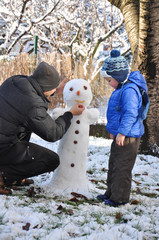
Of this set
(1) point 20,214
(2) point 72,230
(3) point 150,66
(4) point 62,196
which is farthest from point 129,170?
(3) point 150,66

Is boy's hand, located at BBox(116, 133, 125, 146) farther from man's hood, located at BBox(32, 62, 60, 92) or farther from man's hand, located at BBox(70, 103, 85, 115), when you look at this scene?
man's hood, located at BBox(32, 62, 60, 92)

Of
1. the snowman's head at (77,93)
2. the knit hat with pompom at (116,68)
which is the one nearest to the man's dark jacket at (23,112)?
the snowman's head at (77,93)

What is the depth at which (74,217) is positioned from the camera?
2.32 m

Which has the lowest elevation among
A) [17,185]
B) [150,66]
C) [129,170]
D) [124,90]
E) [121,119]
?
[17,185]

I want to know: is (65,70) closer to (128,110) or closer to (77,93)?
(77,93)

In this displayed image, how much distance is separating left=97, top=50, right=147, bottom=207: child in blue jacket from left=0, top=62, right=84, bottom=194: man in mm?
505

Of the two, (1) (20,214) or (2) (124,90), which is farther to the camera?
(2) (124,90)

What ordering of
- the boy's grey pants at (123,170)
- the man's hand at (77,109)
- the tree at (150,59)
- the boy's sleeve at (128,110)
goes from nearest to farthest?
the boy's sleeve at (128,110)
the boy's grey pants at (123,170)
the man's hand at (77,109)
the tree at (150,59)

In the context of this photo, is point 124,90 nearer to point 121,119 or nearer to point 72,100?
point 121,119

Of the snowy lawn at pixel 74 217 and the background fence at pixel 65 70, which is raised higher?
the background fence at pixel 65 70

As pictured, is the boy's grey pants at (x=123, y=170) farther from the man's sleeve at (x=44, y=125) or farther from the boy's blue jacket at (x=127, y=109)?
the man's sleeve at (x=44, y=125)

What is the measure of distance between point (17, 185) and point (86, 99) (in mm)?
1255

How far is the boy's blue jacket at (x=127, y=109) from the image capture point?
8.74ft

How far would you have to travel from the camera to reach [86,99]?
326 centimetres
